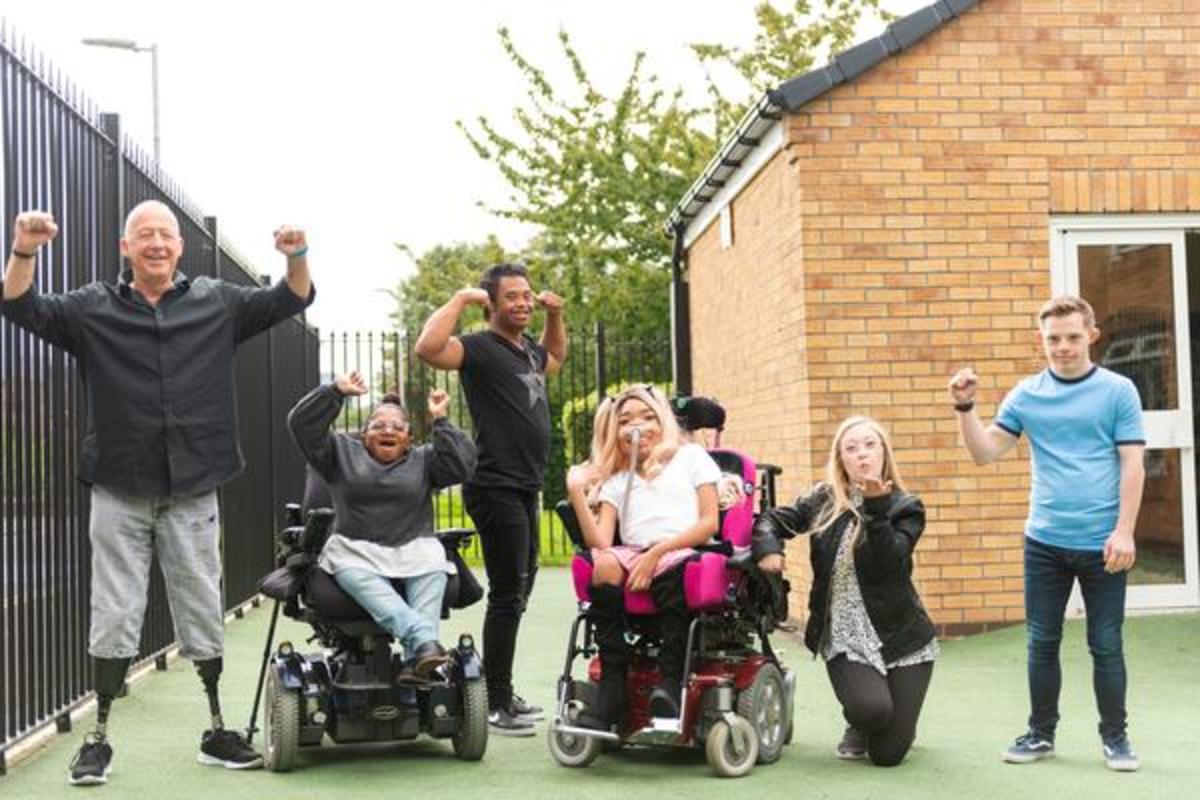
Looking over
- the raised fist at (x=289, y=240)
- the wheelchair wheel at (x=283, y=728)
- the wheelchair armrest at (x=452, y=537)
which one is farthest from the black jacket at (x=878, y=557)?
the raised fist at (x=289, y=240)

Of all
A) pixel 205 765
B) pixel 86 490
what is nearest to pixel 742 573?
pixel 205 765

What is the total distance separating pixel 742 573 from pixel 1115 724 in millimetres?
1410

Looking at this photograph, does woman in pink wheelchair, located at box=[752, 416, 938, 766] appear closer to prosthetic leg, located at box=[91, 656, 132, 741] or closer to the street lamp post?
prosthetic leg, located at box=[91, 656, 132, 741]

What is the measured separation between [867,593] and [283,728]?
215cm

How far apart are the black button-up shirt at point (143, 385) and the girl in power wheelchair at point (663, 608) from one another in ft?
4.43

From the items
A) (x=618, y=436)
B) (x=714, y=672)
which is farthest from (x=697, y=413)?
(x=714, y=672)

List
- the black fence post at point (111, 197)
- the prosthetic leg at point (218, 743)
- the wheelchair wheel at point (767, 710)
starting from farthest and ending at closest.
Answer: the black fence post at point (111, 197) → the prosthetic leg at point (218, 743) → the wheelchair wheel at point (767, 710)

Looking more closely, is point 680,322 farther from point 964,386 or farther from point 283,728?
point 283,728

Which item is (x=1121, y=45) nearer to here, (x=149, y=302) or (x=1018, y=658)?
(x=1018, y=658)

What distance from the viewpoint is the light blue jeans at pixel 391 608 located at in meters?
5.65

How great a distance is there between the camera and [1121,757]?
5551 millimetres

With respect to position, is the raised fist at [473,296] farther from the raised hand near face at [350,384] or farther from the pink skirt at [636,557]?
the pink skirt at [636,557]

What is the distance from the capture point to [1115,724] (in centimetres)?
560

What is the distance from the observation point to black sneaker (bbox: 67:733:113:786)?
5.46 metres
